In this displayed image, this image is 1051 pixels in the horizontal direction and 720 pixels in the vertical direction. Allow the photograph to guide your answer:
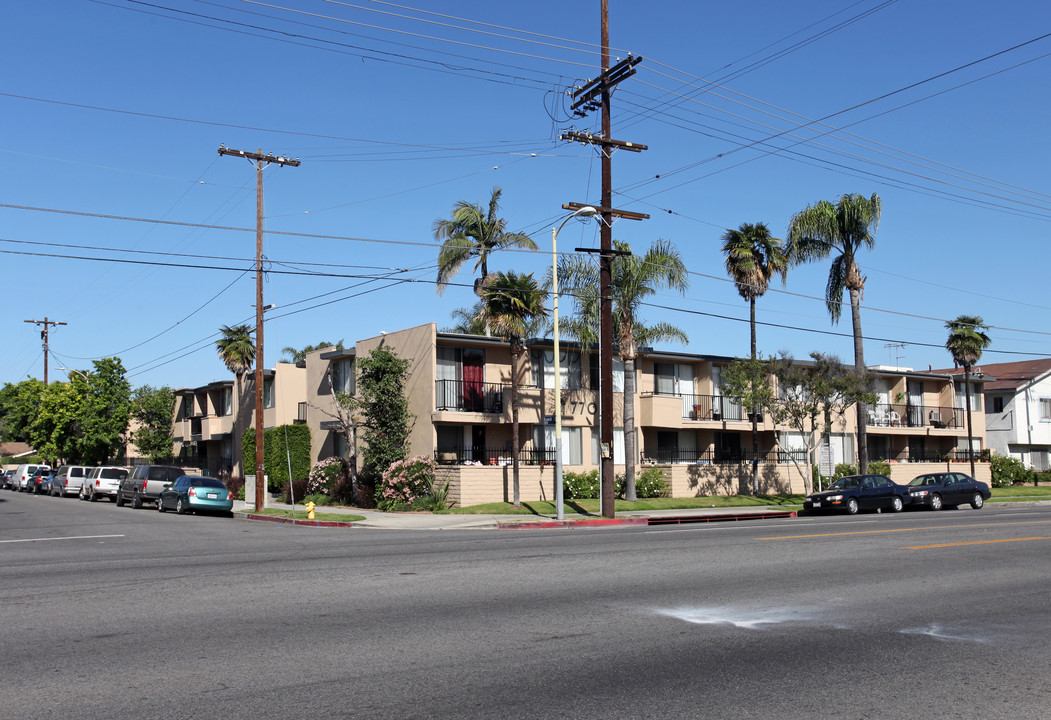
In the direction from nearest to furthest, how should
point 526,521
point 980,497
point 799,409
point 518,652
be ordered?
point 518,652
point 526,521
point 980,497
point 799,409

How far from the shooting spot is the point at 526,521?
26688 mm

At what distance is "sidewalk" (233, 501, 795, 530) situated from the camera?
26.0 m

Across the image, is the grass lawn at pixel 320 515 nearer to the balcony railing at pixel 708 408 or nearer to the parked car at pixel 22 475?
the balcony railing at pixel 708 408

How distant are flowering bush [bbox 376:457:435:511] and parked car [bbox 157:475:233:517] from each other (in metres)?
5.66

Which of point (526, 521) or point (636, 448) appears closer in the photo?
point (526, 521)

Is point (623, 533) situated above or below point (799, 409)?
below

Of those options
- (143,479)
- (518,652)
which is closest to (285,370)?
(143,479)

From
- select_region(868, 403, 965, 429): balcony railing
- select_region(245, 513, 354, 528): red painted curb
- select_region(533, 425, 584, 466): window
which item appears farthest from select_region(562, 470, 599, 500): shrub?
select_region(868, 403, 965, 429): balcony railing

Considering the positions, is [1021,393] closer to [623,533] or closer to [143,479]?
[623,533]

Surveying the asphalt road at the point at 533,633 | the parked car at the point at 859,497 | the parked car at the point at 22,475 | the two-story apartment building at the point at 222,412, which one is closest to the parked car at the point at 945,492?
the parked car at the point at 859,497

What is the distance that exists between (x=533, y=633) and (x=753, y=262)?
33.1 m

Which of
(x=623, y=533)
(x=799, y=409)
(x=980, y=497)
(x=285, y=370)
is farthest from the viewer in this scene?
(x=285, y=370)

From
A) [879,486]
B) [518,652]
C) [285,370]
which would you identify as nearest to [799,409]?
[879,486]

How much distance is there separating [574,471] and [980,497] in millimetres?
16102
